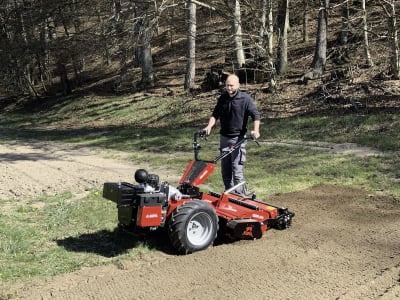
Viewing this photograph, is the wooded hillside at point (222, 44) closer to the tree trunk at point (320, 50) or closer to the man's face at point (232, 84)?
→ the tree trunk at point (320, 50)

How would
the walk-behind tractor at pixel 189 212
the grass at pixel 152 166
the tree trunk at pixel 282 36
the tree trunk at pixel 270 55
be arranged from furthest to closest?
the tree trunk at pixel 282 36 → the tree trunk at pixel 270 55 → the grass at pixel 152 166 → the walk-behind tractor at pixel 189 212

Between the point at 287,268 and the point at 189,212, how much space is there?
1.21 metres

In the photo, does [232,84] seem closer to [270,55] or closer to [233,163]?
[233,163]

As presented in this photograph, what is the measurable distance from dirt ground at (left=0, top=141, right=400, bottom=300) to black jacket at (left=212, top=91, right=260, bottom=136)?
1500mm

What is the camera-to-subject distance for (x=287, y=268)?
16.7 ft

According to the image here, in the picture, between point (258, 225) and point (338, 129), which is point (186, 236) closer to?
point (258, 225)

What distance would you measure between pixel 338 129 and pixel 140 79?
1732cm

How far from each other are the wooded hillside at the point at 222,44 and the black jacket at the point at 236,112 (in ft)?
31.8

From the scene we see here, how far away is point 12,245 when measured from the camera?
20.1 feet

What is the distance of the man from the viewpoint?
22.8 ft

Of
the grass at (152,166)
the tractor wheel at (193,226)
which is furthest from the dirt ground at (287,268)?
the grass at (152,166)

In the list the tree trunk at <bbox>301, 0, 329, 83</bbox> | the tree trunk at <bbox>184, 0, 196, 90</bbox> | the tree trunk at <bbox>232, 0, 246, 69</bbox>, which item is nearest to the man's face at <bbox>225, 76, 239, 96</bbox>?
the tree trunk at <bbox>232, 0, 246, 69</bbox>

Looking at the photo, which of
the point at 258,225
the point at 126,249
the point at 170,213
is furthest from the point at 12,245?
the point at 258,225

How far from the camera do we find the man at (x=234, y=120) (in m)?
6.94
